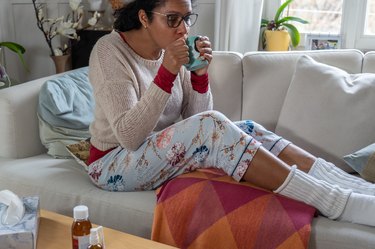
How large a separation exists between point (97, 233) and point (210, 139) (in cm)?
51

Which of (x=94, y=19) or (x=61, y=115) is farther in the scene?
(x=94, y=19)

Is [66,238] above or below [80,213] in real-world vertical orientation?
below

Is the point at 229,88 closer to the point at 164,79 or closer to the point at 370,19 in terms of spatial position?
Result: the point at 164,79

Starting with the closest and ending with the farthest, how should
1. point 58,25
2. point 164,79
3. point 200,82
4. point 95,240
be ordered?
point 95,240 < point 164,79 < point 200,82 < point 58,25

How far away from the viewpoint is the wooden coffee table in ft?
3.87

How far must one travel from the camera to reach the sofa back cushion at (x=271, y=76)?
6.51 feet

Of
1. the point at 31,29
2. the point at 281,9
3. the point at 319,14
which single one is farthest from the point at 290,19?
the point at 31,29

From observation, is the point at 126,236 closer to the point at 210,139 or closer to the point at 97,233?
the point at 97,233

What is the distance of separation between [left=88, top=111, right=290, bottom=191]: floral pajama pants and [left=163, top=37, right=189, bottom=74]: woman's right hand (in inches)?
6.5

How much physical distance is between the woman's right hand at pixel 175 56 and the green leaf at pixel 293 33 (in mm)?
1282

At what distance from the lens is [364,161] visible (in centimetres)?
162

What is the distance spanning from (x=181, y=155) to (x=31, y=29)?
5.88 feet

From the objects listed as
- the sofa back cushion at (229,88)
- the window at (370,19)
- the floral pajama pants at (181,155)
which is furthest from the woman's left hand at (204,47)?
the window at (370,19)

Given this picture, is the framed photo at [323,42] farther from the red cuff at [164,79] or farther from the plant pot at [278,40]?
the red cuff at [164,79]
